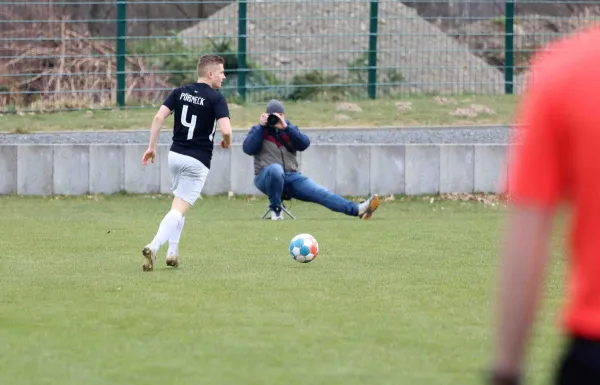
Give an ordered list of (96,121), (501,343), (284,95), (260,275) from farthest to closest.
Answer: (284,95), (96,121), (260,275), (501,343)

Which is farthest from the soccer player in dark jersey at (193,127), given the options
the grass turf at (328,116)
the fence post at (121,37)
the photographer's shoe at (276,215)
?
the fence post at (121,37)

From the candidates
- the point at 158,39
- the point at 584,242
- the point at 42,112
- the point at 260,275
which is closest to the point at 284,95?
the point at 158,39

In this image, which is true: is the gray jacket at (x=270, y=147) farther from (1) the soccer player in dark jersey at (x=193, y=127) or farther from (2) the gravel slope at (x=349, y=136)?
(1) the soccer player in dark jersey at (x=193, y=127)

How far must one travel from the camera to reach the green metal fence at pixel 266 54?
2208 cm

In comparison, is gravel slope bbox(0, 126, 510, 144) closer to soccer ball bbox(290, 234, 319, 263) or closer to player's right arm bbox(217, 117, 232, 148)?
soccer ball bbox(290, 234, 319, 263)

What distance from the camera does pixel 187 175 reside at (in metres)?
10.6

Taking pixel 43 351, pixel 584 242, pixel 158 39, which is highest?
pixel 158 39

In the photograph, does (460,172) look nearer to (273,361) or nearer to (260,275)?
(260,275)

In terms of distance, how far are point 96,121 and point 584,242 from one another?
19432 millimetres

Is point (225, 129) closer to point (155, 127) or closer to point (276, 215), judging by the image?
point (155, 127)

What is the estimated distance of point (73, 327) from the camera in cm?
730

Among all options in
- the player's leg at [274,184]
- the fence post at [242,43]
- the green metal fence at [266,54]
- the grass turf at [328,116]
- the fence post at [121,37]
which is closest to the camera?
the player's leg at [274,184]

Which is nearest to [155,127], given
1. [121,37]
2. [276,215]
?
[276,215]

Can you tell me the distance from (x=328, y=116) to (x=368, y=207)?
7.43m
